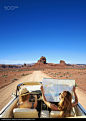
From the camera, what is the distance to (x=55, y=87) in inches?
108

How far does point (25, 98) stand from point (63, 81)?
50.6 inches

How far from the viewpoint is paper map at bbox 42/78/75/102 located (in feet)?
8.84

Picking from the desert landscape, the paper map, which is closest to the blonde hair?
the paper map

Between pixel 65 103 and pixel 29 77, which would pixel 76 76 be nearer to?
pixel 29 77

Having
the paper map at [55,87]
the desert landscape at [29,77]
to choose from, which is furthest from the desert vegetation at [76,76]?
the paper map at [55,87]

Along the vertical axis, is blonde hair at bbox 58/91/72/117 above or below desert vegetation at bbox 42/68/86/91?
above

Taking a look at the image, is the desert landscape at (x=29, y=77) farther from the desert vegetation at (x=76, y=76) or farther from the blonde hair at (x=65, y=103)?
the blonde hair at (x=65, y=103)

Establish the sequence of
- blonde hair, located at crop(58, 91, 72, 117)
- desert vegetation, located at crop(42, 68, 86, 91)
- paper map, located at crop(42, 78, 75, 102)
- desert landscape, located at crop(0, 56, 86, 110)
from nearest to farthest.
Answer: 1. blonde hair, located at crop(58, 91, 72, 117)
2. paper map, located at crop(42, 78, 75, 102)
3. desert landscape, located at crop(0, 56, 86, 110)
4. desert vegetation, located at crop(42, 68, 86, 91)

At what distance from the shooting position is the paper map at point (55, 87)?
2.70 m

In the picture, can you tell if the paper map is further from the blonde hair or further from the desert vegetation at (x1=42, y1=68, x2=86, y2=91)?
the desert vegetation at (x1=42, y1=68, x2=86, y2=91)

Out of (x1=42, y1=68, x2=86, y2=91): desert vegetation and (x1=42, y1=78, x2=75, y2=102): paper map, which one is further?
(x1=42, y1=68, x2=86, y2=91): desert vegetation

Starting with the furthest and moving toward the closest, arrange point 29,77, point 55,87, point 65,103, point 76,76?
point 76,76 < point 29,77 < point 55,87 < point 65,103

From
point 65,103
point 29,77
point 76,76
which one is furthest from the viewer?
point 76,76

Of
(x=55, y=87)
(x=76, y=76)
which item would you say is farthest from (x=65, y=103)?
(x=76, y=76)
